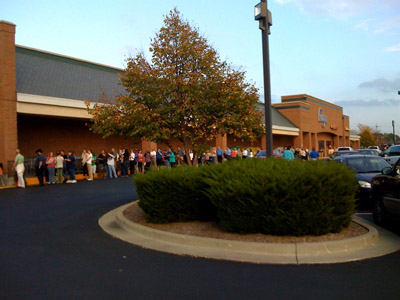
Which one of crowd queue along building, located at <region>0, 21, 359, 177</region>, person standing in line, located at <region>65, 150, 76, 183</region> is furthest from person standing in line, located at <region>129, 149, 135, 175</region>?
person standing in line, located at <region>65, 150, 76, 183</region>

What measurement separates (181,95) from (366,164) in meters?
6.11

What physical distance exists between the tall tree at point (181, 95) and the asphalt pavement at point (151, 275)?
399 cm

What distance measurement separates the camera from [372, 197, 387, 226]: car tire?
816 cm

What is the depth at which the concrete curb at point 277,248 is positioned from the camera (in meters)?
5.90

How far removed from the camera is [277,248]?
6074 mm

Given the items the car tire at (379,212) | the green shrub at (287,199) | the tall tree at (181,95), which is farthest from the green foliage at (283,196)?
the tall tree at (181,95)

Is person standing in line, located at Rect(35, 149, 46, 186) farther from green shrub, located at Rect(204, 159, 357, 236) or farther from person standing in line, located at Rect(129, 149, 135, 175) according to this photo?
green shrub, located at Rect(204, 159, 357, 236)

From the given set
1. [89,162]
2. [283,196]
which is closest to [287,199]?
[283,196]

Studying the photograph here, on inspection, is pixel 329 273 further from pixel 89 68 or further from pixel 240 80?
pixel 89 68

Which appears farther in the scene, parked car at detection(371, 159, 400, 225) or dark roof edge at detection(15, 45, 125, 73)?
dark roof edge at detection(15, 45, 125, 73)

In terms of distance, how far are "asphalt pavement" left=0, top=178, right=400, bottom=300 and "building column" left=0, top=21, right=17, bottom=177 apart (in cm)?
1349

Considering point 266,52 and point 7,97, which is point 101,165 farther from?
point 266,52

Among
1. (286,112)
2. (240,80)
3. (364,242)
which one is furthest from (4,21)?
(286,112)

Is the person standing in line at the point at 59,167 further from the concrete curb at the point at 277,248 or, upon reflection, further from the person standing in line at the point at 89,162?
the concrete curb at the point at 277,248
